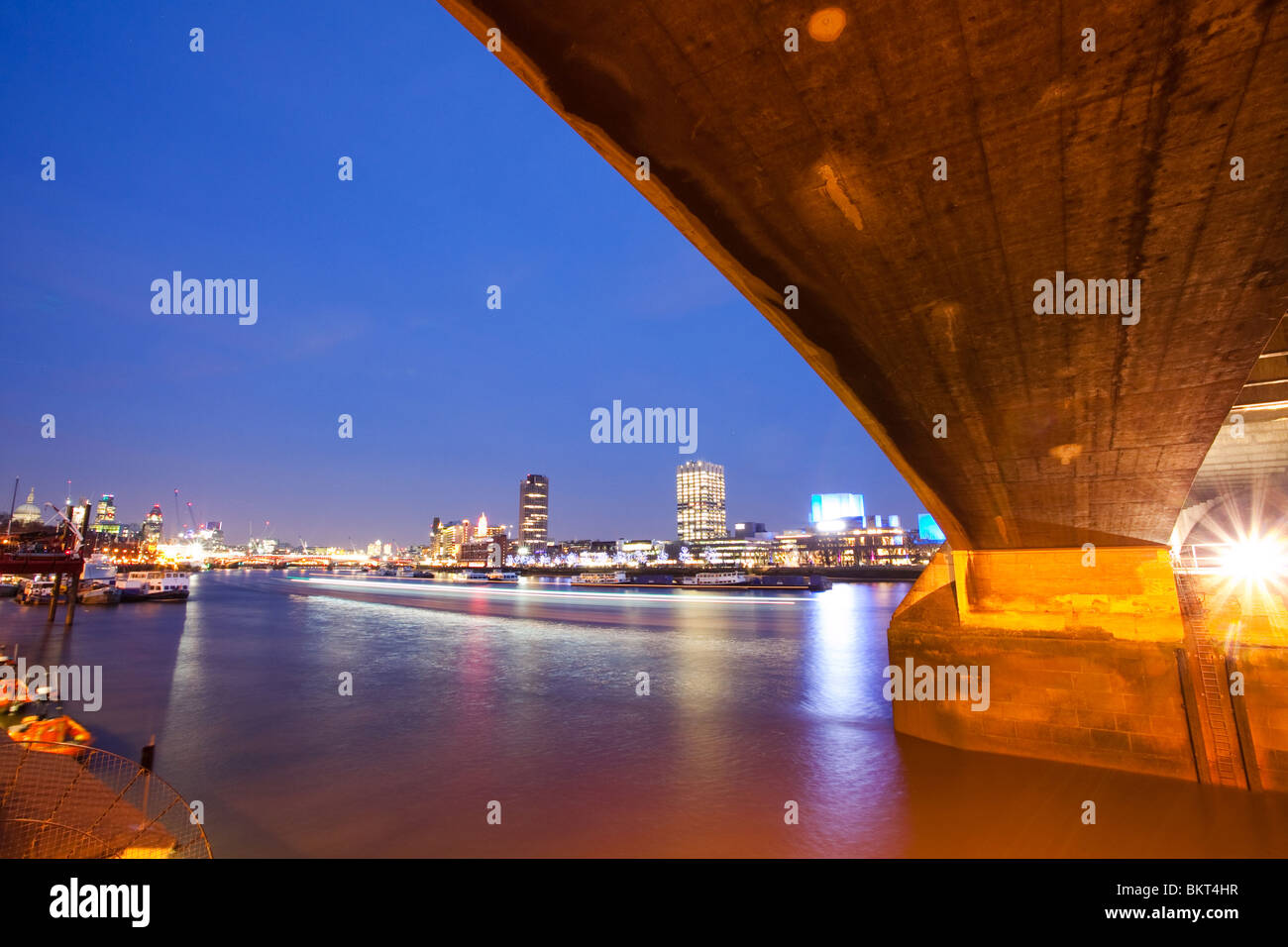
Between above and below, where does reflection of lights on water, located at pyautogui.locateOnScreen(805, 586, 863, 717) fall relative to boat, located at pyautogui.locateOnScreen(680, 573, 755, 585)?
above

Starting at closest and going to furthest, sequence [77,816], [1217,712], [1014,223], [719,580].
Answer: [1014,223]
[77,816]
[1217,712]
[719,580]

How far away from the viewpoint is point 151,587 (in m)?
59.8

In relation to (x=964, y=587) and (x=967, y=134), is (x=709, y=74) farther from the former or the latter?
(x=964, y=587)

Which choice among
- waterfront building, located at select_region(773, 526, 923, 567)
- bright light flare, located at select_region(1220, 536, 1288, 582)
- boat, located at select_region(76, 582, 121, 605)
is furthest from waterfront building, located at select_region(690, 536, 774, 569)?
bright light flare, located at select_region(1220, 536, 1288, 582)

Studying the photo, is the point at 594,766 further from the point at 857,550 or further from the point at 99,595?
the point at 857,550

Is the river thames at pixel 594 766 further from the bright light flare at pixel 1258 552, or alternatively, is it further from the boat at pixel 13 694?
the bright light flare at pixel 1258 552

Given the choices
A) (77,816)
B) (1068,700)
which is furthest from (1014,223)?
(77,816)

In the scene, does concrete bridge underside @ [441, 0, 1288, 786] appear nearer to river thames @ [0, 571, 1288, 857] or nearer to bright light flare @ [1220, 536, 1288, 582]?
river thames @ [0, 571, 1288, 857]

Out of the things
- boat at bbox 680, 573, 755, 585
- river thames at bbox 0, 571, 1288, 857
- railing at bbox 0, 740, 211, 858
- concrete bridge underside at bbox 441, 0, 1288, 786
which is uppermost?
concrete bridge underside at bbox 441, 0, 1288, 786

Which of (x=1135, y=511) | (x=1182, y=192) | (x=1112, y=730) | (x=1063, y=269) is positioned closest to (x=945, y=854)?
(x=1112, y=730)

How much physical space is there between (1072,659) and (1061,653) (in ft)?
0.61

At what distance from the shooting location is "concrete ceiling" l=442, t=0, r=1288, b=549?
456 cm

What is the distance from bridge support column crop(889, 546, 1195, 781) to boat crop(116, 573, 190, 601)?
2896 inches
